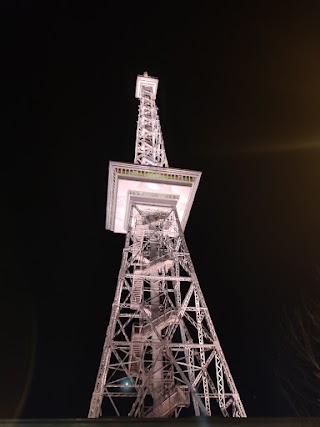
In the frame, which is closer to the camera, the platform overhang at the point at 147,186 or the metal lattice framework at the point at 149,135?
the platform overhang at the point at 147,186

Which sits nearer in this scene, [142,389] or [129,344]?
[142,389]

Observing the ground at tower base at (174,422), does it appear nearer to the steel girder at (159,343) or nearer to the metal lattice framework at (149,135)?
the steel girder at (159,343)

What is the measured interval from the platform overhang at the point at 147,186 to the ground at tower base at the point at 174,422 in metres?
20.7

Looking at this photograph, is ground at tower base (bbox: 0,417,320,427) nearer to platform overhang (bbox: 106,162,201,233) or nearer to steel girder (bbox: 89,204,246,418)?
steel girder (bbox: 89,204,246,418)

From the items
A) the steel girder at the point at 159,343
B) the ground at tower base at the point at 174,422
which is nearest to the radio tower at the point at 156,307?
the steel girder at the point at 159,343

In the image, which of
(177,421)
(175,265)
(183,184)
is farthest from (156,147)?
(177,421)

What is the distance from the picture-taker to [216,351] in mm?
22125

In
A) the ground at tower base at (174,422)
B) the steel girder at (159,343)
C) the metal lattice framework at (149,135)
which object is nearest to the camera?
the ground at tower base at (174,422)

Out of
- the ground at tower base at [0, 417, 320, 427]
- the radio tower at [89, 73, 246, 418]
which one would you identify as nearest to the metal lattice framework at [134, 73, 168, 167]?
the radio tower at [89, 73, 246, 418]

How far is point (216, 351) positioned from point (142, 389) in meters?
4.47

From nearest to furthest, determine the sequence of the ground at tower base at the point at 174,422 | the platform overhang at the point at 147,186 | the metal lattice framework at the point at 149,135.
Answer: the ground at tower base at the point at 174,422 < the platform overhang at the point at 147,186 < the metal lattice framework at the point at 149,135

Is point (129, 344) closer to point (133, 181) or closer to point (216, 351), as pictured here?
point (216, 351)

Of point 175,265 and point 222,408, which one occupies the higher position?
point 175,265

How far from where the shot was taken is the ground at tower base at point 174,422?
9312 mm
